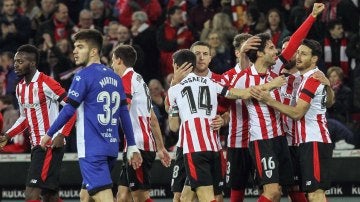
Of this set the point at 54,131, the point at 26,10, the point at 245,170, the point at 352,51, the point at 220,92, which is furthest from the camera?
the point at 26,10

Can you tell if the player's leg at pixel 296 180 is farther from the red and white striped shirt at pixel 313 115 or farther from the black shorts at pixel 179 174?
the black shorts at pixel 179 174

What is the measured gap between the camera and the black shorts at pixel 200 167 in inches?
458

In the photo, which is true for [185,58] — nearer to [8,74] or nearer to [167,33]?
[167,33]

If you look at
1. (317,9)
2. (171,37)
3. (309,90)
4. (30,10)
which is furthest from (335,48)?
(309,90)

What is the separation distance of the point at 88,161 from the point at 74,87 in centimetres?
74

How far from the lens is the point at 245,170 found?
41.5 ft

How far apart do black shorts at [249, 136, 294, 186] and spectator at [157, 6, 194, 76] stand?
21.8 ft

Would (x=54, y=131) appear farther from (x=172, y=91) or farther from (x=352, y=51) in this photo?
(x=352, y=51)

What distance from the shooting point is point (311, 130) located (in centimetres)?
1202

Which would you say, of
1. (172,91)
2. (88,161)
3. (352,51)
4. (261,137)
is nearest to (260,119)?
(261,137)

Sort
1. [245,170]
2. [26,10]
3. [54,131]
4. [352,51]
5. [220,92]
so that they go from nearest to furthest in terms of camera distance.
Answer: [54,131] → [220,92] → [245,170] → [352,51] → [26,10]

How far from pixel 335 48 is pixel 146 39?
3.24m

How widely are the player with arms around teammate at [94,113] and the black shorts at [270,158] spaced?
5.22 ft

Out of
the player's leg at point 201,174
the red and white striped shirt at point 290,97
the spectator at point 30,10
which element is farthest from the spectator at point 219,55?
the player's leg at point 201,174
